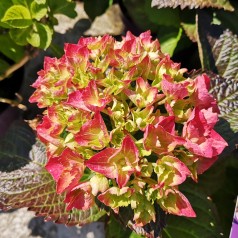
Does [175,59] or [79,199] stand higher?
[175,59]

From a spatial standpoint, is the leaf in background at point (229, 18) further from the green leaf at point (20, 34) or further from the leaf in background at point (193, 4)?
the green leaf at point (20, 34)

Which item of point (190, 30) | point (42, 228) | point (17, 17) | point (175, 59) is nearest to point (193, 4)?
point (190, 30)

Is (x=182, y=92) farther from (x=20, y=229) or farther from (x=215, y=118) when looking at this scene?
(x=20, y=229)

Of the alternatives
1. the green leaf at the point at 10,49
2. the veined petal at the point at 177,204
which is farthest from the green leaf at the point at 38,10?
the veined petal at the point at 177,204

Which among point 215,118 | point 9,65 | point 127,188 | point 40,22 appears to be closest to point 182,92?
point 215,118

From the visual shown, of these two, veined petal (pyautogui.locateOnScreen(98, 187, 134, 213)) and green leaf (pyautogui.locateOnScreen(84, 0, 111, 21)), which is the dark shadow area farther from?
green leaf (pyautogui.locateOnScreen(84, 0, 111, 21))

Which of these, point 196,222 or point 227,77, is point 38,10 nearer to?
point 227,77
